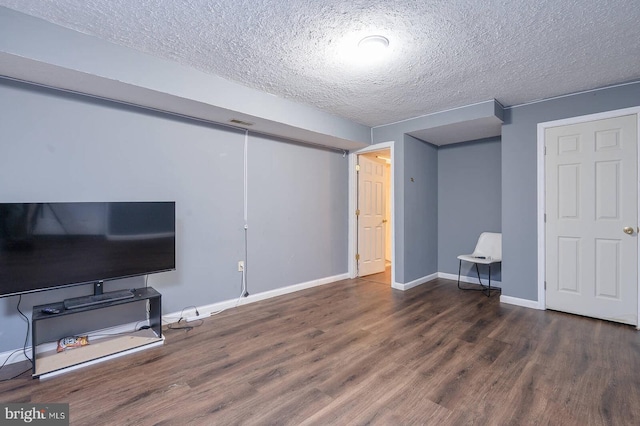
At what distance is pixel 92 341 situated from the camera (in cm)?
260

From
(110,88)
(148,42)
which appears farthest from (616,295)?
(110,88)

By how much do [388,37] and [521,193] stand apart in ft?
8.70

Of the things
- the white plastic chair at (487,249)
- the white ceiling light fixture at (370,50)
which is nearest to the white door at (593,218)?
the white plastic chair at (487,249)

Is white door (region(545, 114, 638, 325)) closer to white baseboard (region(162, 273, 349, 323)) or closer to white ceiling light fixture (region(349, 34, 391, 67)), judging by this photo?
white ceiling light fixture (region(349, 34, 391, 67))

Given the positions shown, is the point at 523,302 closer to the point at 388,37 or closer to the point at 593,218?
the point at 593,218

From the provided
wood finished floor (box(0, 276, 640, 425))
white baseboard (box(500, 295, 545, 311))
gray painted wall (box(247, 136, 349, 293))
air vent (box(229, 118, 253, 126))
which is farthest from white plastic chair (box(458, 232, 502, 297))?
air vent (box(229, 118, 253, 126))

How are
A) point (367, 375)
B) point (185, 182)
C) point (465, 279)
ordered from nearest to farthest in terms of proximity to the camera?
1. point (367, 375)
2. point (185, 182)
3. point (465, 279)

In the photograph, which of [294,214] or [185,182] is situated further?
[294,214]

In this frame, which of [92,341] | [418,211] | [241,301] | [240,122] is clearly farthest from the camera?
[418,211]

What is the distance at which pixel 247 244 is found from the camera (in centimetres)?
376

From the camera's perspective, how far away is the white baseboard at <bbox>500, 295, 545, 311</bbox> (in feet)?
11.7

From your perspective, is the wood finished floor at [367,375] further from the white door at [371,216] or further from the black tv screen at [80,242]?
the white door at [371,216]

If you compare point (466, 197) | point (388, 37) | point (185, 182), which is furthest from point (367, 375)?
point (466, 197)

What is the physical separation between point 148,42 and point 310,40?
1.22 metres
